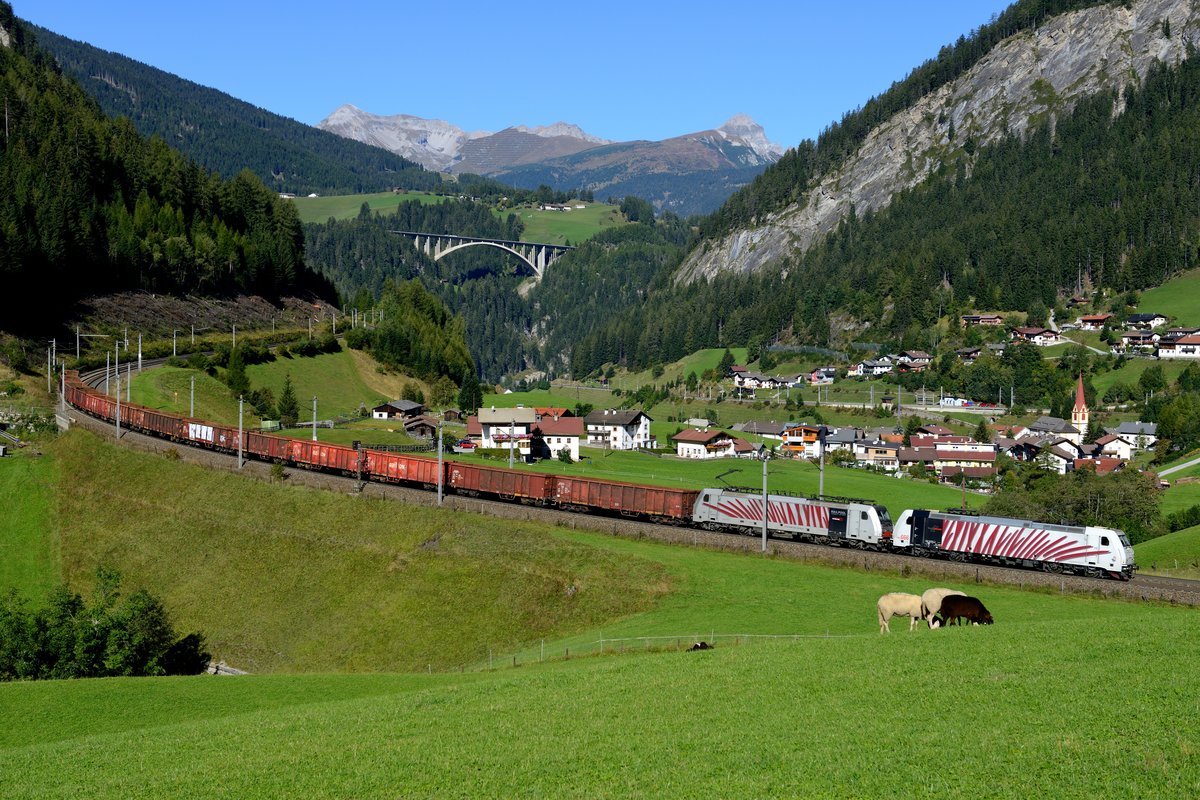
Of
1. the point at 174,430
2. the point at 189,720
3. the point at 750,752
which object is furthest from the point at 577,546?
the point at 174,430

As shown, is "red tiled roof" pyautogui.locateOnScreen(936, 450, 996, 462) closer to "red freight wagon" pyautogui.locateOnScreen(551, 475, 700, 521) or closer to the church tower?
the church tower

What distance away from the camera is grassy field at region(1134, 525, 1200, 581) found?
64125 millimetres

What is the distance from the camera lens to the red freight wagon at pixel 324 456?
261 feet

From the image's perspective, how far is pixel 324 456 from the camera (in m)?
80.8

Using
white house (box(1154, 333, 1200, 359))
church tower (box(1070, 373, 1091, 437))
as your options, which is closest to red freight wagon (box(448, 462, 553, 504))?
church tower (box(1070, 373, 1091, 437))

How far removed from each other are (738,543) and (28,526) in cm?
4835

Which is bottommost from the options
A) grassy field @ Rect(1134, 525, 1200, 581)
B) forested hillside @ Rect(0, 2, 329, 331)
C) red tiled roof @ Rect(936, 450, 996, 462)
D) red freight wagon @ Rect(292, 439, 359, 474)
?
grassy field @ Rect(1134, 525, 1200, 581)

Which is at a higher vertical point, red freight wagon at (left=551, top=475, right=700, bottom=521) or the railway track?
red freight wagon at (left=551, top=475, right=700, bottom=521)

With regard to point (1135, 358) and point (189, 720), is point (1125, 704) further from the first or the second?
point (1135, 358)

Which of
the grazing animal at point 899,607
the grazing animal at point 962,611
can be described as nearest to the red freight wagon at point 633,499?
the grazing animal at point 899,607

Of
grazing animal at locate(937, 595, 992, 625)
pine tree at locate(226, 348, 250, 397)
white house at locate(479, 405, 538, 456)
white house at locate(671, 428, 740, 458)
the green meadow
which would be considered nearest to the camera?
the green meadow

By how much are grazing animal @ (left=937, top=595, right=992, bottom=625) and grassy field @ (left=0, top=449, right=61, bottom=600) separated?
49.0 metres

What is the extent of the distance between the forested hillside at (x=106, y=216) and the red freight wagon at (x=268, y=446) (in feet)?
158

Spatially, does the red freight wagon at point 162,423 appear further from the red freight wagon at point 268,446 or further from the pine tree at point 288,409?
the pine tree at point 288,409
